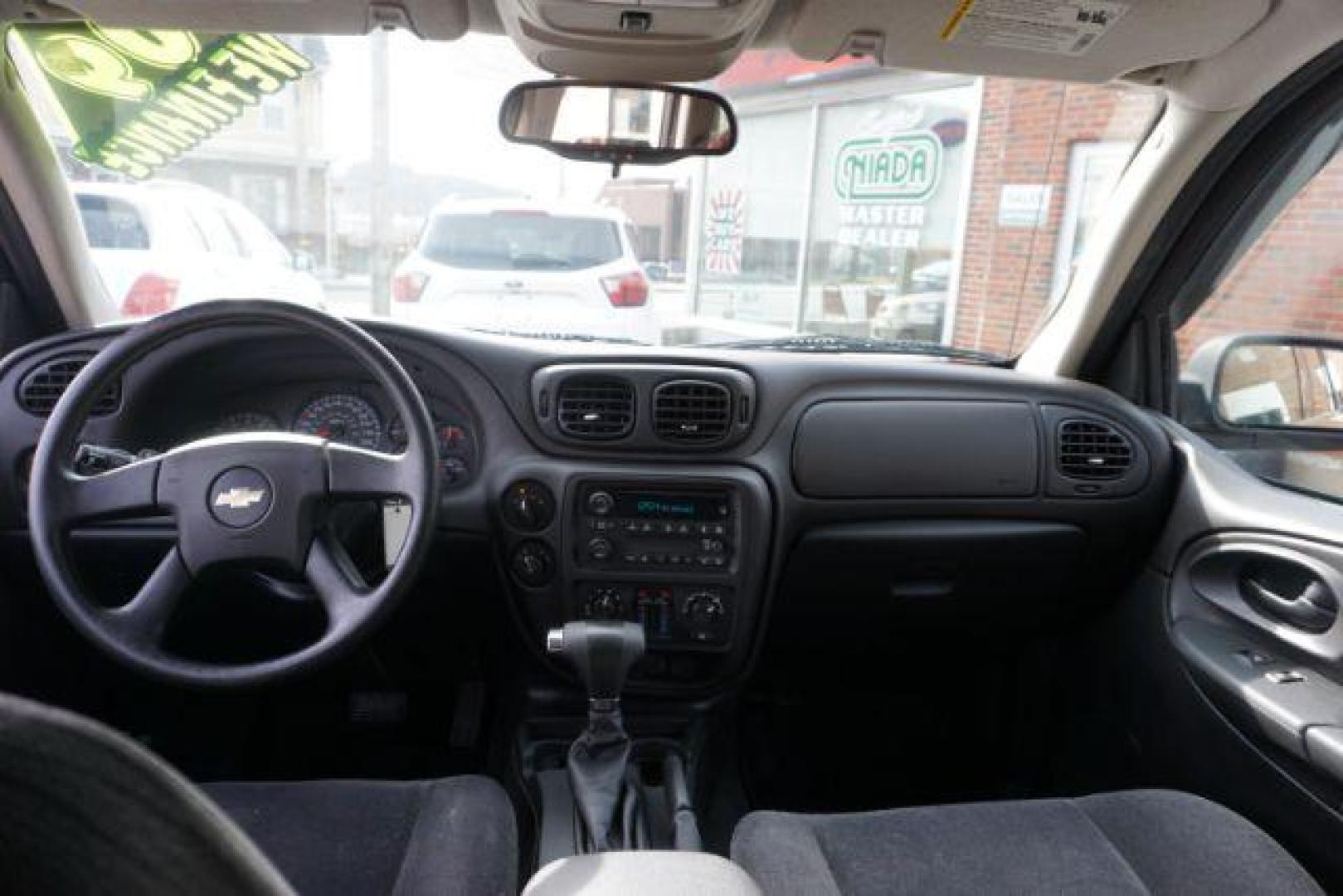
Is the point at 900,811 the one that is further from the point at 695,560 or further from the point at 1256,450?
the point at 1256,450

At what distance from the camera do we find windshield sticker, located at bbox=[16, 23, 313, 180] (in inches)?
85.0

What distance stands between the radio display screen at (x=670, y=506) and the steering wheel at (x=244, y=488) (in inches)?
25.1

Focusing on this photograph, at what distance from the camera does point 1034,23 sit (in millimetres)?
1849

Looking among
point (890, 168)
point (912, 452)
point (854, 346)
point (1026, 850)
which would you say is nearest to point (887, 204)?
point (890, 168)

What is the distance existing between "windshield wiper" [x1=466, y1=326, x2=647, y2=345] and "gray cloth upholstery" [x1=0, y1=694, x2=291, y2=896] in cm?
189

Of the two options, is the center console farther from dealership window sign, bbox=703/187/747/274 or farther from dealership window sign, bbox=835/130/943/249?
dealership window sign, bbox=703/187/747/274

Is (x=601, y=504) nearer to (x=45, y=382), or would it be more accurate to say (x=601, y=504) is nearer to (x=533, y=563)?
(x=533, y=563)

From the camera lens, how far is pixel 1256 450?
244 centimetres

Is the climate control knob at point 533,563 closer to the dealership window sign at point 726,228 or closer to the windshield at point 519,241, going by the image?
the windshield at point 519,241

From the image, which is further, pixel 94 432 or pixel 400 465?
pixel 94 432

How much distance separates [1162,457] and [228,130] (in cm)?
262

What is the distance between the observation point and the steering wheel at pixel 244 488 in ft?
5.61

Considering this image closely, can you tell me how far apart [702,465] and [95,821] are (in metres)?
1.82

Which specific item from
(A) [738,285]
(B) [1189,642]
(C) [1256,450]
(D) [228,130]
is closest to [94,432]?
(D) [228,130]
